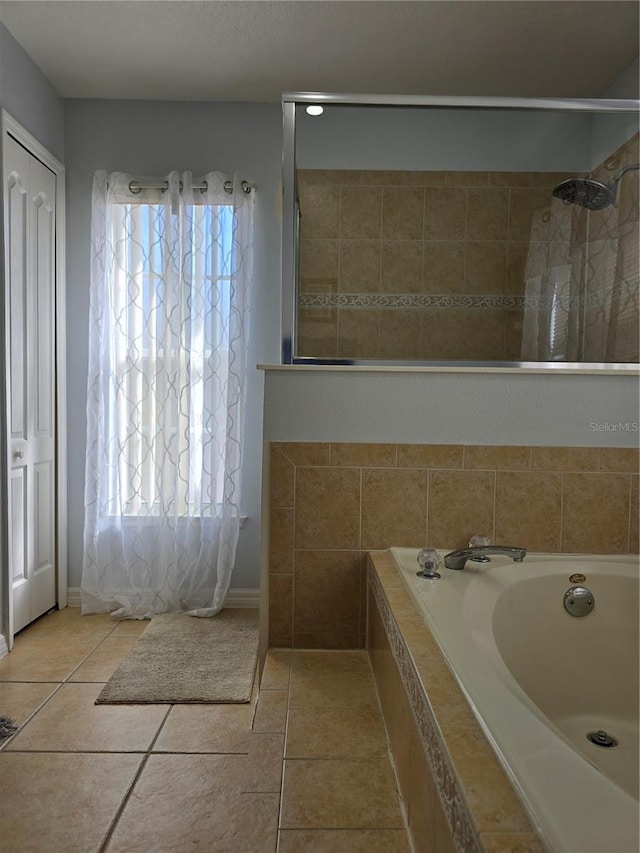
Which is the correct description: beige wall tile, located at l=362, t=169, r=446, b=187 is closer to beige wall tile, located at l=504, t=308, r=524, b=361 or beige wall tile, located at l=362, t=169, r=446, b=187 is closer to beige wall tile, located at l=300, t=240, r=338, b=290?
beige wall tile, located at l=300, t=240, r=338, b=290

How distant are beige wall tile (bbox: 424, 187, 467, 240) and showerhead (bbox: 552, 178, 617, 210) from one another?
337 mm

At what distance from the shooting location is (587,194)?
232 cm

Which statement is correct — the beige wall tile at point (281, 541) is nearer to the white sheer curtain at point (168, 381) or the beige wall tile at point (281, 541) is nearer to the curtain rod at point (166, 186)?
the white sheer curtain at point (168, 381)

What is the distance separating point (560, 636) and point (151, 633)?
71.6 inches

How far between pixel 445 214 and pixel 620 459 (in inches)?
39.5

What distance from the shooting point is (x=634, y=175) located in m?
2.33

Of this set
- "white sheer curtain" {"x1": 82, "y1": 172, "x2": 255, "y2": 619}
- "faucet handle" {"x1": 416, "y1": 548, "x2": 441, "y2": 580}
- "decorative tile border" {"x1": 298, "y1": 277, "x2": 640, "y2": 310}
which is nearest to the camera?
"faucet handle" {"x1": 416, "y1": 548, "x2": 441, "y2": 580}

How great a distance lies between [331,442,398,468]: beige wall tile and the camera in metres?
2.12

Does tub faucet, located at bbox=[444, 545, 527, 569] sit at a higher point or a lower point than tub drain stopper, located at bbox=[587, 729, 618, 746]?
higher

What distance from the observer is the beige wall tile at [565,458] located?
2121 mm

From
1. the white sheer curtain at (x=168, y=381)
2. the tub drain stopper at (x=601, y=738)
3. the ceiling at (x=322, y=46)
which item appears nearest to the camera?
the tub drain stopper at (x=601, y=738)

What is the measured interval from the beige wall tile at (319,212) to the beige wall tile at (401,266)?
0.19 metres

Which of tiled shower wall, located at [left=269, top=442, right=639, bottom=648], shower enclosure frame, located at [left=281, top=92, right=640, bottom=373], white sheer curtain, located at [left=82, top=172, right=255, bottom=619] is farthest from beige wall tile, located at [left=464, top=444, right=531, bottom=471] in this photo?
white sheer curtain, located at [left=82, top=172, right=255, bottom=619]

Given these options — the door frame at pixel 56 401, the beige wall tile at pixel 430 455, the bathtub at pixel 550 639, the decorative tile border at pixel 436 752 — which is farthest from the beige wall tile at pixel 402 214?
the door frame at pixel 56 401
